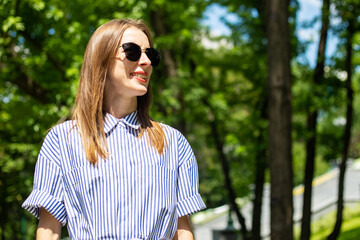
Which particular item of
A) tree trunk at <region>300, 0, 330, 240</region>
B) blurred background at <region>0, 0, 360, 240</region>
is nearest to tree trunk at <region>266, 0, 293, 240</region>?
blurred background at <region>0, 0, 360, 240</region>

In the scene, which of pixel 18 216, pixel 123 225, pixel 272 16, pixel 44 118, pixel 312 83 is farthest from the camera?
pixel 18 216

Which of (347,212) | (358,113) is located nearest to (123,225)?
(347,212)

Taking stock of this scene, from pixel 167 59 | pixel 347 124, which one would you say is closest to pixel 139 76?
pixel 167 59

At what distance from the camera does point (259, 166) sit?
1402 centimetres

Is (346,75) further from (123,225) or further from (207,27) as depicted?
(123,225)

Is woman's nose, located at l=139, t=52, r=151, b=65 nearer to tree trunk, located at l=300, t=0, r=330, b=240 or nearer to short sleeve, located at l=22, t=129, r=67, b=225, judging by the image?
short sleeve, located at l=22, t=129, r=67, b=225

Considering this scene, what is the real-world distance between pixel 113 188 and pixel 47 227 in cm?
32

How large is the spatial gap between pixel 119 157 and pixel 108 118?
0.70 ft

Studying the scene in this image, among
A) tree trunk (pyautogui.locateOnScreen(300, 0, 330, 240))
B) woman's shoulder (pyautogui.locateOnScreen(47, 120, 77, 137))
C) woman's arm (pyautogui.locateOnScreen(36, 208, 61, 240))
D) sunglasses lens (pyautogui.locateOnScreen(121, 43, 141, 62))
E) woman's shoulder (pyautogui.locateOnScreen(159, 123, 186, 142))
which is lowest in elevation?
tree trunk (pyautogui.locateOnScreen(300, 0, 330, 240))

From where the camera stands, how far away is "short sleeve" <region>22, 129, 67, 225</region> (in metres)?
2.37

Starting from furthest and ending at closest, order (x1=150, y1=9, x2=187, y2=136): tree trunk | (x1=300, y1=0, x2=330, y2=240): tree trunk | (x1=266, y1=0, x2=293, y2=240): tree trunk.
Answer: (x1=300, y1=0, x2=330, y2=240): tree trunk, (x1=150, y1=9, x2=187, y2=136): tree trunk, (x1=266, y1=0, x2=293, y2=240): tree trunk

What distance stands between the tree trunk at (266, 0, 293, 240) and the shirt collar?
6073 mm

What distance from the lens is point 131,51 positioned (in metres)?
2.53

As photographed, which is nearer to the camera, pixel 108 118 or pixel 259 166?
pixel 108 118
